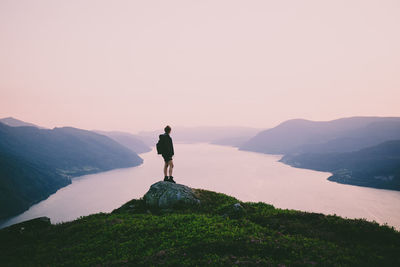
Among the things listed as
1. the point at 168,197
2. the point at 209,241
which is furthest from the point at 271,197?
the point at 209,241

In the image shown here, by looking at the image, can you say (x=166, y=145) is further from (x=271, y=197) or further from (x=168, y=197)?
(x=271, y=197)

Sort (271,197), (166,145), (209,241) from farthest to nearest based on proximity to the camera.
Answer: (271,197)
(166,145)
(209,241)

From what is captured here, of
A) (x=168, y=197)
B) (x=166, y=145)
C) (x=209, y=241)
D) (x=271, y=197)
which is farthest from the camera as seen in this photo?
(x=271, y=197)

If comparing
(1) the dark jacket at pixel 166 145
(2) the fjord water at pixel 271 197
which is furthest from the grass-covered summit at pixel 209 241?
(2) the fjord water at pixel 271 197

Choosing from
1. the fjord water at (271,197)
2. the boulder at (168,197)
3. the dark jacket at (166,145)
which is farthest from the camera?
the fjord water at (271,197)

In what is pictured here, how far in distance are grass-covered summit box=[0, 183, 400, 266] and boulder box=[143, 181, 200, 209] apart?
279 centimetres

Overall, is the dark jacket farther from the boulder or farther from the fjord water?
the fjord water

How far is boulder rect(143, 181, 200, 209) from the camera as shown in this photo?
1897 centimetres

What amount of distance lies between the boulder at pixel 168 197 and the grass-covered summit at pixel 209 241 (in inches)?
110

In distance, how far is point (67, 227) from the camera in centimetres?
A: 1617

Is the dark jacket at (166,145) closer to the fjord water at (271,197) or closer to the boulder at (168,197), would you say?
the boulder at (168,197)

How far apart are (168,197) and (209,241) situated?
8.57 meters

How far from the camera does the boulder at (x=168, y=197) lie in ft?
62.2

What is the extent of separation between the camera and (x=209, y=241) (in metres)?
11.3
